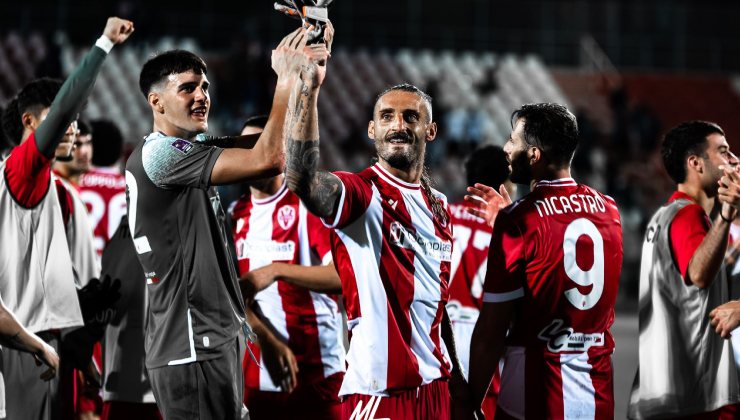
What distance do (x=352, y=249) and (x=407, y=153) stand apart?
0.53 m

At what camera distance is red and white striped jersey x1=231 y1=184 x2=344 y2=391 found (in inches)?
226

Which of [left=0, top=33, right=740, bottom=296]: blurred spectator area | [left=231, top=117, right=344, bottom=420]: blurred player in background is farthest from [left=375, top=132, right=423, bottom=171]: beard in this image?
[left=0, top=33, right=740, bottom=296]: blurred spectator area

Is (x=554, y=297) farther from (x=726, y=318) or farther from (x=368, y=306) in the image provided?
(x=726, y=318)

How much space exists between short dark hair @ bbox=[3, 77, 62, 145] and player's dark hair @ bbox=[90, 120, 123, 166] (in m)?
1.86

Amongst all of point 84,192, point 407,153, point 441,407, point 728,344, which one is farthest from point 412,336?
point 84,192

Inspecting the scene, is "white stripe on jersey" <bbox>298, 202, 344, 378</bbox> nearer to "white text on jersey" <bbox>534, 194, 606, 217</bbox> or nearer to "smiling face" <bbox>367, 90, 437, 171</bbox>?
"smiling face" <bbox>367, 90, 437, 171</bbox>

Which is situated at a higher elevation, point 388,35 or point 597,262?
point 388,35

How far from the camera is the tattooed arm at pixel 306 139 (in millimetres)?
3684

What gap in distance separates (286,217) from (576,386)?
7.40 feet

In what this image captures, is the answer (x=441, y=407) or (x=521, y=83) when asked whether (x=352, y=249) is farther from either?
(x=521, y=83)

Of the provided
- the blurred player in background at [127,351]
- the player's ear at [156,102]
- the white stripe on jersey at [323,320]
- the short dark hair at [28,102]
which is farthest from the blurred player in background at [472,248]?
the short dark hair at [28,102]

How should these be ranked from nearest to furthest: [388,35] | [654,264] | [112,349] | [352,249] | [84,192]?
[352,249] < [654,264] < [112,349] < [84,192] < [388,35]

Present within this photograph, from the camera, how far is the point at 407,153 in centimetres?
429

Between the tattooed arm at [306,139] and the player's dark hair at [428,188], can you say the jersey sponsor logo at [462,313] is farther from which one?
the tattooed arm at [306,139]
